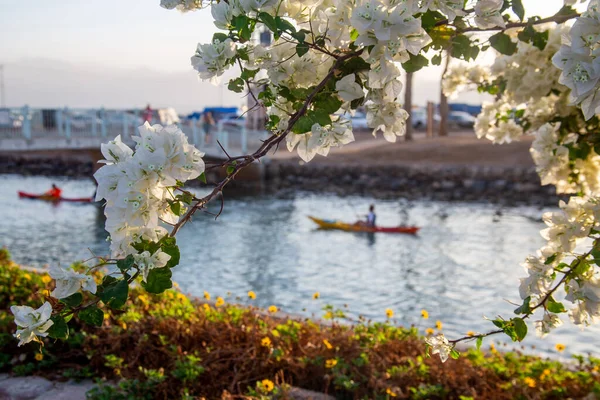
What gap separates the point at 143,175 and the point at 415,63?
92 centimetres

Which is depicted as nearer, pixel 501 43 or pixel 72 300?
pixel 72 300

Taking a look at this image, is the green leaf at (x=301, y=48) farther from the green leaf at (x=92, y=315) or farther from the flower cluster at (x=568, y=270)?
the flower cluster at (x=568, y=270)

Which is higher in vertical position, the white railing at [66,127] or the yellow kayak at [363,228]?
the white railing at [66,127]

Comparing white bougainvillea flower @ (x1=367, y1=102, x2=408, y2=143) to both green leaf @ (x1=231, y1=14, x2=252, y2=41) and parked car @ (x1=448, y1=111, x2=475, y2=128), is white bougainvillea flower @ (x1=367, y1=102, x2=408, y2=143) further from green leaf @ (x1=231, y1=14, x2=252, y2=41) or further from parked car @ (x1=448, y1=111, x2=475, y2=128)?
parked car @ (x1=448, y1=111, x2=475, y2=128)

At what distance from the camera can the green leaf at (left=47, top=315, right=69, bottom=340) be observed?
6.34ft

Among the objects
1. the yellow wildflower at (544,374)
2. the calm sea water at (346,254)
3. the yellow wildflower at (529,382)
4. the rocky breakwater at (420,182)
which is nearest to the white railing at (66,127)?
the calm sea water at (346,254)

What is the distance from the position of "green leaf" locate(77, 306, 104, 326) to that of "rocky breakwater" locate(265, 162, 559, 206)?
25.5m

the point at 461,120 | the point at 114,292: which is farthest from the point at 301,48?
the point at 461,120

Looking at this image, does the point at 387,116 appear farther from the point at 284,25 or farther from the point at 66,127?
the point at 66,127

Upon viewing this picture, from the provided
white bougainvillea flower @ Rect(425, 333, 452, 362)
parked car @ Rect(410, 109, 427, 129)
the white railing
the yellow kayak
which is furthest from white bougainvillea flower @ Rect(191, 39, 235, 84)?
parked car @ Rect(410, 109, 427, 129)

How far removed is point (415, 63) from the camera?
2209 millimetres

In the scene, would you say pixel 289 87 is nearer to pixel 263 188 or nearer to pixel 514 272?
pixel 514 272

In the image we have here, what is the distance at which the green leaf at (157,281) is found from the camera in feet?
6.35

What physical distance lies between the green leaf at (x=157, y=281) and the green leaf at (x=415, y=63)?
0.96 meters
